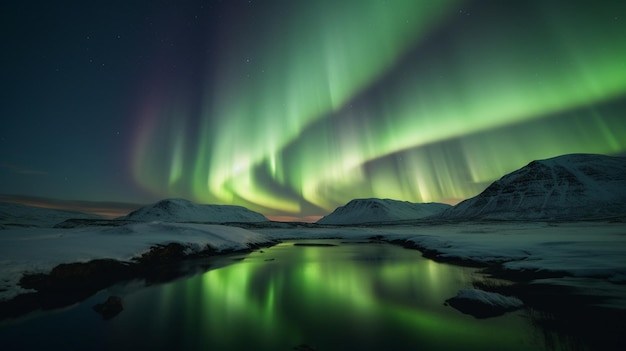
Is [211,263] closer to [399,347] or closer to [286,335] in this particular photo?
[286,335]

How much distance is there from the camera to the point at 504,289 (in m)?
16.8

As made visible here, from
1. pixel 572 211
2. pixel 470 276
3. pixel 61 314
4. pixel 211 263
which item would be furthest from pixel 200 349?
pixel 572 211

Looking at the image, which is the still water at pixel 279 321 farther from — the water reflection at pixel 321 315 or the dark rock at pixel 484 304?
the dark rock at pixel 484 304

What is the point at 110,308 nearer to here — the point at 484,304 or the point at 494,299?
the point at 484,304

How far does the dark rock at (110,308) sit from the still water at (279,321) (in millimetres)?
363

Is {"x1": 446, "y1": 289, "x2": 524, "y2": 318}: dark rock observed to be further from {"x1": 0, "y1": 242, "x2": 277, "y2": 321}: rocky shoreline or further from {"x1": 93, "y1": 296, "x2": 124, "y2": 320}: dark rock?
{"x1": 0, "y1": 242, "x2": 277, "y2": 321}: rocky shoreline

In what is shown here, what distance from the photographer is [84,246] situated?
23422mm

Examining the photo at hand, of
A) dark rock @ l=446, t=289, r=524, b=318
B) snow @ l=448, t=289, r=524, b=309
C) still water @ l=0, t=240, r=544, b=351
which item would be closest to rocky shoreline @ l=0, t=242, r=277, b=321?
still water @ l=0, t=240, r=544, b=351

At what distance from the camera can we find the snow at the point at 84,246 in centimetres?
1633

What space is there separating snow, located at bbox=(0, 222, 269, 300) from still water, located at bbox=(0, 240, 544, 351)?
392 cm

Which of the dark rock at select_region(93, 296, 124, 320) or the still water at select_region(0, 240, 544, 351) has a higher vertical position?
Result: the dark rock at select_region(93, 296, 124, 320)

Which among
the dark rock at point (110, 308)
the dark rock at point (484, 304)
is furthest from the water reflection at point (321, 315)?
the dark rock at point (110, 308)

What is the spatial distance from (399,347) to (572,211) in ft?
793

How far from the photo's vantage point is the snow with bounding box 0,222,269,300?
1633 cm
